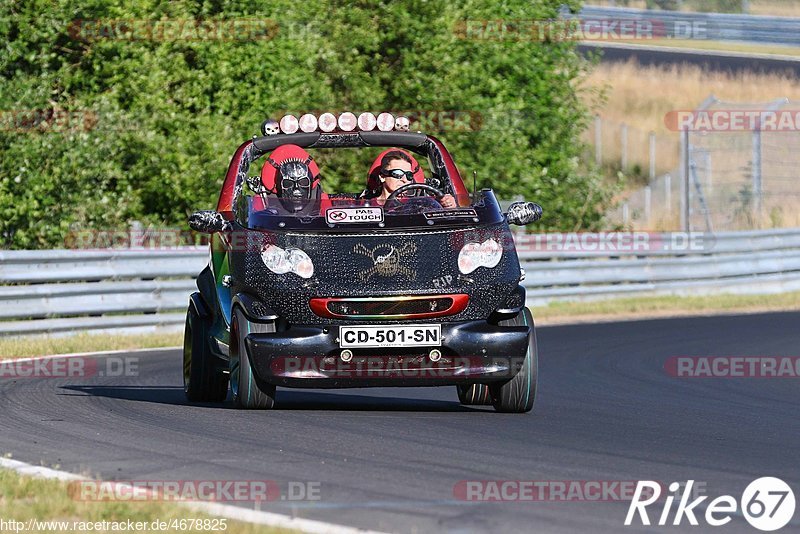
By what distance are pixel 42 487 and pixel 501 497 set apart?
72.3 inches

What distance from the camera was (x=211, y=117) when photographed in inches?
909

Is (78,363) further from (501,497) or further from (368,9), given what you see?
(368,9)

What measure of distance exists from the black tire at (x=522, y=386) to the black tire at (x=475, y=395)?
1.34 ft

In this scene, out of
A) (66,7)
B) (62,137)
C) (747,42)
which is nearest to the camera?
(62,137)

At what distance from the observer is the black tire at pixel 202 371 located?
989cm

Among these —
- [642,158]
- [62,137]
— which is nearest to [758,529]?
[62,137]

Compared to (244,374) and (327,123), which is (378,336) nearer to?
(244,374)

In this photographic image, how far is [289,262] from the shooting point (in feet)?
28.5

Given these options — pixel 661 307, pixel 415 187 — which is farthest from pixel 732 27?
pixel 415 187

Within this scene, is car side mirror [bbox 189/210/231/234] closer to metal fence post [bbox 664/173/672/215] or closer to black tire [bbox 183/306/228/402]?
black tire [bbox 183/306/228/402]

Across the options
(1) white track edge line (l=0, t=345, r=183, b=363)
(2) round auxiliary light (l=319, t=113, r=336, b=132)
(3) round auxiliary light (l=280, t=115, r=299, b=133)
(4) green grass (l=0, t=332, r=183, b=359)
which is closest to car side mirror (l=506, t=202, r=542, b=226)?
(2) round auxiliary light (l=319, t=113, r=336, b=132)

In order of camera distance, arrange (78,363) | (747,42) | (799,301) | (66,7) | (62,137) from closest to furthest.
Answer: (78,363) < (62,137) < (66,7) < (799,301) < (747,42)

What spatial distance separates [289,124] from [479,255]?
2.02 meters

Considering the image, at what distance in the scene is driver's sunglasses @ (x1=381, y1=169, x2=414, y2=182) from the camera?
9.95 meters
